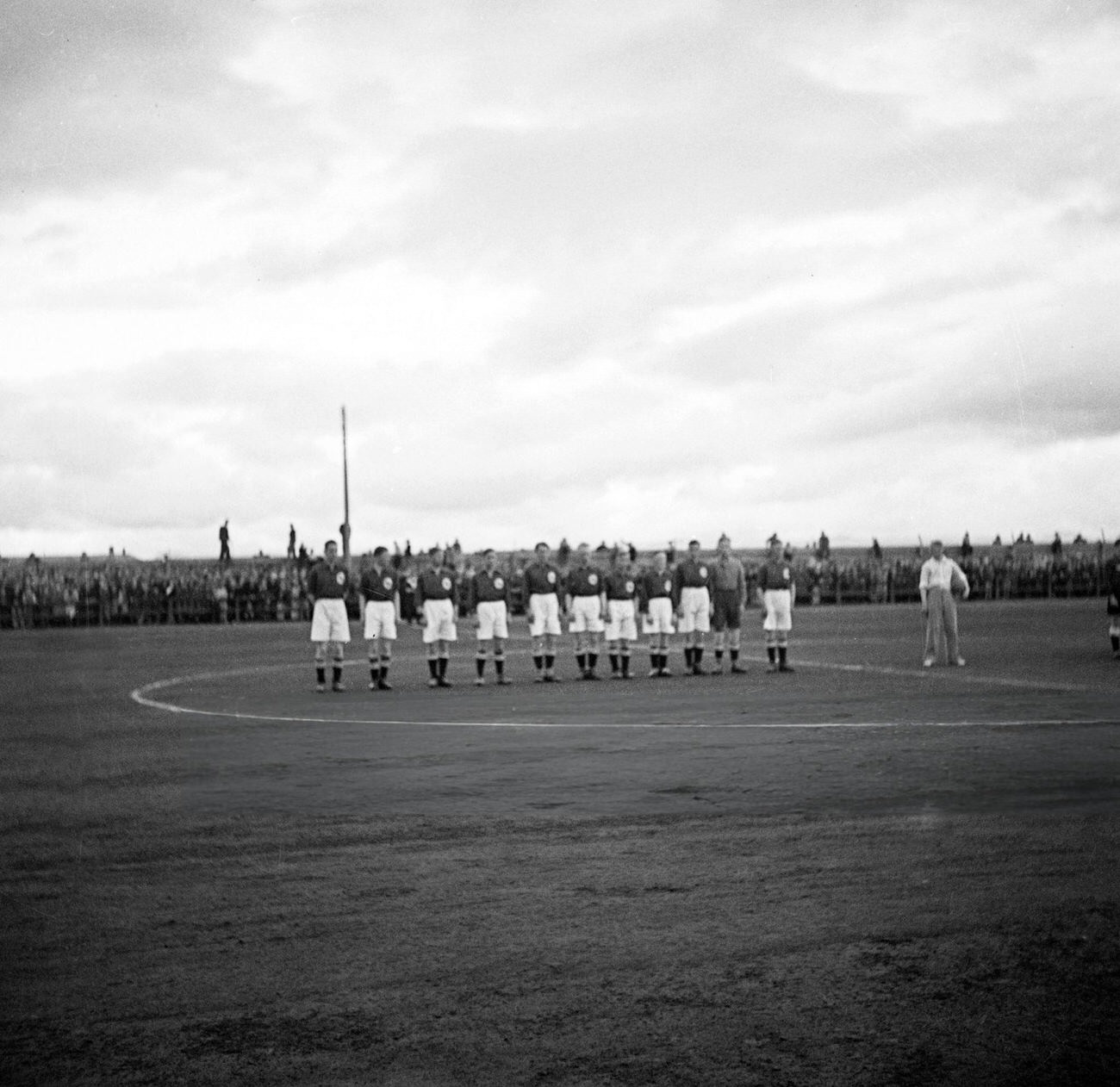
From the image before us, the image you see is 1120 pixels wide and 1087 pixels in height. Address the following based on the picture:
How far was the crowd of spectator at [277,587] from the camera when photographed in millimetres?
57375

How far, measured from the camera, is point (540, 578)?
2428 cm

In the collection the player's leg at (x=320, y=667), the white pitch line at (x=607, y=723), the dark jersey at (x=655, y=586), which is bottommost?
the white pitch line at (x=607, y=723)

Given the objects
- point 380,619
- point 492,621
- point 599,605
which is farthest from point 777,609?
point 380,619

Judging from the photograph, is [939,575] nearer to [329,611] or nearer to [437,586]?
[437,586]

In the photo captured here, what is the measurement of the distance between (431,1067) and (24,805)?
22.6 ft

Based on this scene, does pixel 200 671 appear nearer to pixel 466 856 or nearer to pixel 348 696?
pixel 348 696

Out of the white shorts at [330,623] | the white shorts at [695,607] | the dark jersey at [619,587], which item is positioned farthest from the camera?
the white shorts at [695,607]

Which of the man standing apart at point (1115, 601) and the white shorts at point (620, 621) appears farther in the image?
the man standing apart at point (1115, 601)

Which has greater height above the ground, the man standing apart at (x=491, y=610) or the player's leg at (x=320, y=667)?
the man standing apart at (x=491, y=610)

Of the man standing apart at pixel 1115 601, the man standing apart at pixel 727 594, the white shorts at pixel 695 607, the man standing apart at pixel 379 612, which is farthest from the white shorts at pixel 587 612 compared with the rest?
the man standing apart at pixel 1115 601

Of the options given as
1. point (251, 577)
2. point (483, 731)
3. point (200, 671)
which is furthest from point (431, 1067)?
point (251, 577)

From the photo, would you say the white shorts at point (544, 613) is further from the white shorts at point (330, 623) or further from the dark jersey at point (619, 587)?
the white shorts at point (330, 623)

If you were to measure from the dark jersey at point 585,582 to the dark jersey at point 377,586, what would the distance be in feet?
11.0

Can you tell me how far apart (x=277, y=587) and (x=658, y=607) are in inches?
1471
